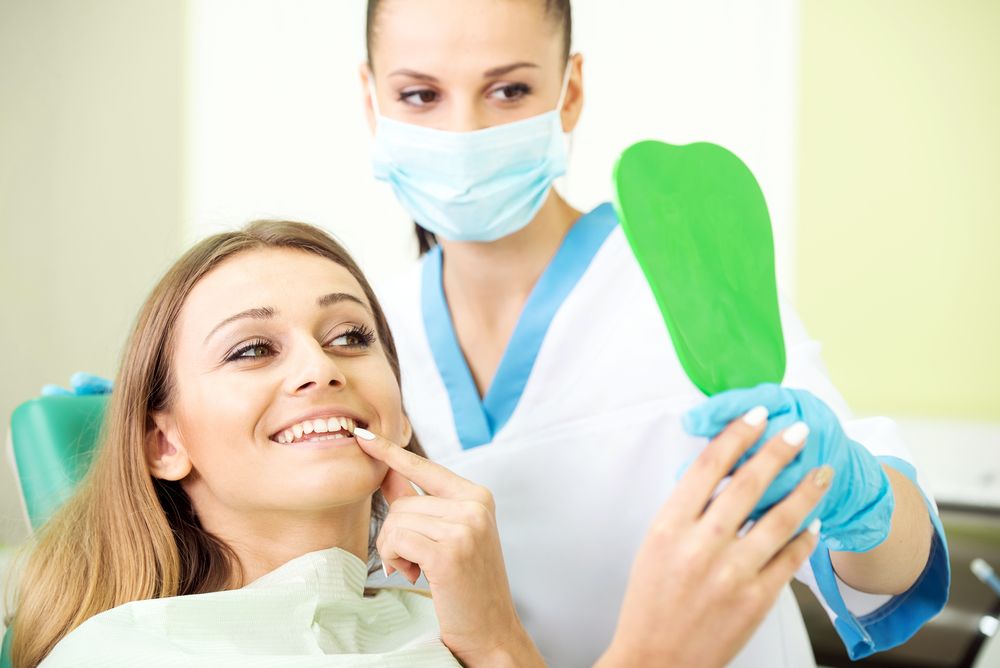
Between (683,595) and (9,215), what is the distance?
240 cm

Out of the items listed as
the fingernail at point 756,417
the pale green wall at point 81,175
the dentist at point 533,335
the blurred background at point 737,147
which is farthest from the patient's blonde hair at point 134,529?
the blurred background at point 737,147

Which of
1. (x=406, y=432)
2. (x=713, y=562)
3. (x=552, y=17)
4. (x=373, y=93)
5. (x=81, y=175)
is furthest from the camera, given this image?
(x=81, y=175)

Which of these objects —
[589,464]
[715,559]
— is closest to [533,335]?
[589,464]

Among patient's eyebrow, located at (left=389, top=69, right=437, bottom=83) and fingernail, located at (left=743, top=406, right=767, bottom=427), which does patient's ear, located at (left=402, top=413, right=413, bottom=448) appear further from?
fingernail, located at (left=743, top=406, right=767, bottom=427)

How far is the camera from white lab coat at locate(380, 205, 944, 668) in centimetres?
150

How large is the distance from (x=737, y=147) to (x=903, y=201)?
1.96 feet

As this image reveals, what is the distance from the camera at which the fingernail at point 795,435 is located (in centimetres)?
82

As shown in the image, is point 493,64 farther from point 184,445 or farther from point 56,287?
point 56,287

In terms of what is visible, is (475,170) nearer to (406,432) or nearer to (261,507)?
(406,432)

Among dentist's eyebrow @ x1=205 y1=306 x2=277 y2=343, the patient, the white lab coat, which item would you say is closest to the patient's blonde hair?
the patient

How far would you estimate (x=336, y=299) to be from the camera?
50.7 inches

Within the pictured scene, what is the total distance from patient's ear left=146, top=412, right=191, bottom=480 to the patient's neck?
8cm

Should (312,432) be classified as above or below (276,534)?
above

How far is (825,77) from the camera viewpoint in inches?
127
